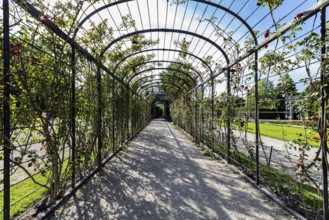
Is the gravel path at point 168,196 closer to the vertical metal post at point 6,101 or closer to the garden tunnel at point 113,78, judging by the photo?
the garden tunnel at point 113,78

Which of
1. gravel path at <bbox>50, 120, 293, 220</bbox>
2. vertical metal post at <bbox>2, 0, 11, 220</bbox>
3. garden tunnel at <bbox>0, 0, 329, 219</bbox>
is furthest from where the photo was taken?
gravel path at <bbox>50, 120, 293, 220</bbox>

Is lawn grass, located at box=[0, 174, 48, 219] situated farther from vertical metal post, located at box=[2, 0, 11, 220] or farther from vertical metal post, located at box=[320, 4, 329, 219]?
vertical metal post, located at box=[320, 4, 329, 219]

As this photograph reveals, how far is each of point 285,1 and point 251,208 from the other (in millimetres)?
2598

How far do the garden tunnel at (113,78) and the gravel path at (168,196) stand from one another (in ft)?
0.79

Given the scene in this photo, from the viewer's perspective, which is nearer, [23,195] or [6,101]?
[6,101]

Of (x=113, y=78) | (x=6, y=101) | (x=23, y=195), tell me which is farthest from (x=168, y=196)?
(x=113, y=78)

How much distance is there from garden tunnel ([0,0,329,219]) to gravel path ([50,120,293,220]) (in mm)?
240

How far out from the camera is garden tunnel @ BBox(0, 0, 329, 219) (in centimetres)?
204

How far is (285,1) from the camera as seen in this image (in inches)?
106

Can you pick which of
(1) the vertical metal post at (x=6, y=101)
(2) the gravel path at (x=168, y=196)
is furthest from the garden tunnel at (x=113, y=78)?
(2) the gravel path at (x=168, y=196)

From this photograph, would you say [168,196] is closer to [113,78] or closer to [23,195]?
[23,195]

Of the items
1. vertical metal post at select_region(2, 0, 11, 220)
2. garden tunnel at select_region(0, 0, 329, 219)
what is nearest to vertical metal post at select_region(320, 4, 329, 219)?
garden tunnel at select_region(0, 0, 329, 219)

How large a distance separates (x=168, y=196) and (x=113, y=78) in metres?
3.57

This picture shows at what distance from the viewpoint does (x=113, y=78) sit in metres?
5.68
